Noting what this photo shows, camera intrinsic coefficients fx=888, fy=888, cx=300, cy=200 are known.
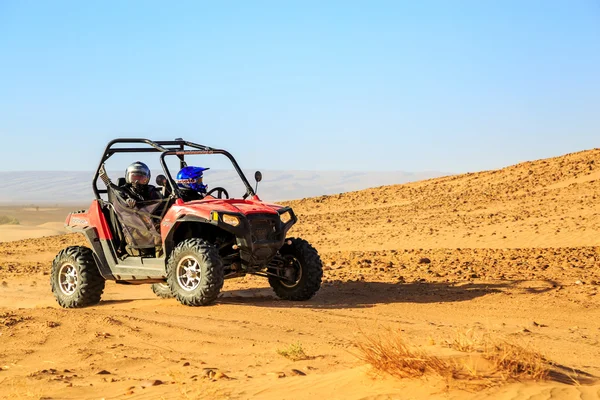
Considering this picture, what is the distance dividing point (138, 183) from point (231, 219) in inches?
75.0

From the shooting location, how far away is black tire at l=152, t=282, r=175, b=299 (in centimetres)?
1370

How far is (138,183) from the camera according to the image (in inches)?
495

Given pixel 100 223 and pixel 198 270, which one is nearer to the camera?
pixel 198 270

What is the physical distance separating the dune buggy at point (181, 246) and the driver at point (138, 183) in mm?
150

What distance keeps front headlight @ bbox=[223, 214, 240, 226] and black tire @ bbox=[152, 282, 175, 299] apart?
2.73 metres

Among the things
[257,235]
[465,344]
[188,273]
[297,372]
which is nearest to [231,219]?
[257,235]

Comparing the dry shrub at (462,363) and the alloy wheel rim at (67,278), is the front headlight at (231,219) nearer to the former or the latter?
the alloy wheel rim at (67,278)

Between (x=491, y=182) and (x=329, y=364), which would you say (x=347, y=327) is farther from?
(x=491, y=182)

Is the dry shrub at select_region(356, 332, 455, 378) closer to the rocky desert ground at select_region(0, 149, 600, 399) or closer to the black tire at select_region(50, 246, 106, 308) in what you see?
the rocky desert ground at select_region(0, 149, 600, 399)

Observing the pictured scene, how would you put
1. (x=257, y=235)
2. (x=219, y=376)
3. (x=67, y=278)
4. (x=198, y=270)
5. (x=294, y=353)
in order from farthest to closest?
(x=67, y=278), (x=257, y=235), (x=198, y=270), (x=294, y=353), (x=219, y=376)

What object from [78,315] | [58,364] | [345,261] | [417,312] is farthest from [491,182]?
[58,364]

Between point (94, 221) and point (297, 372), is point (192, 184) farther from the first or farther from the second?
point (297, 372)

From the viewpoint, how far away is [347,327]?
10273 mm

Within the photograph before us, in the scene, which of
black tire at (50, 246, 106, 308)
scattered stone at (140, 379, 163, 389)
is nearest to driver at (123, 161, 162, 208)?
black tire at (50, 246, 106, 308)
